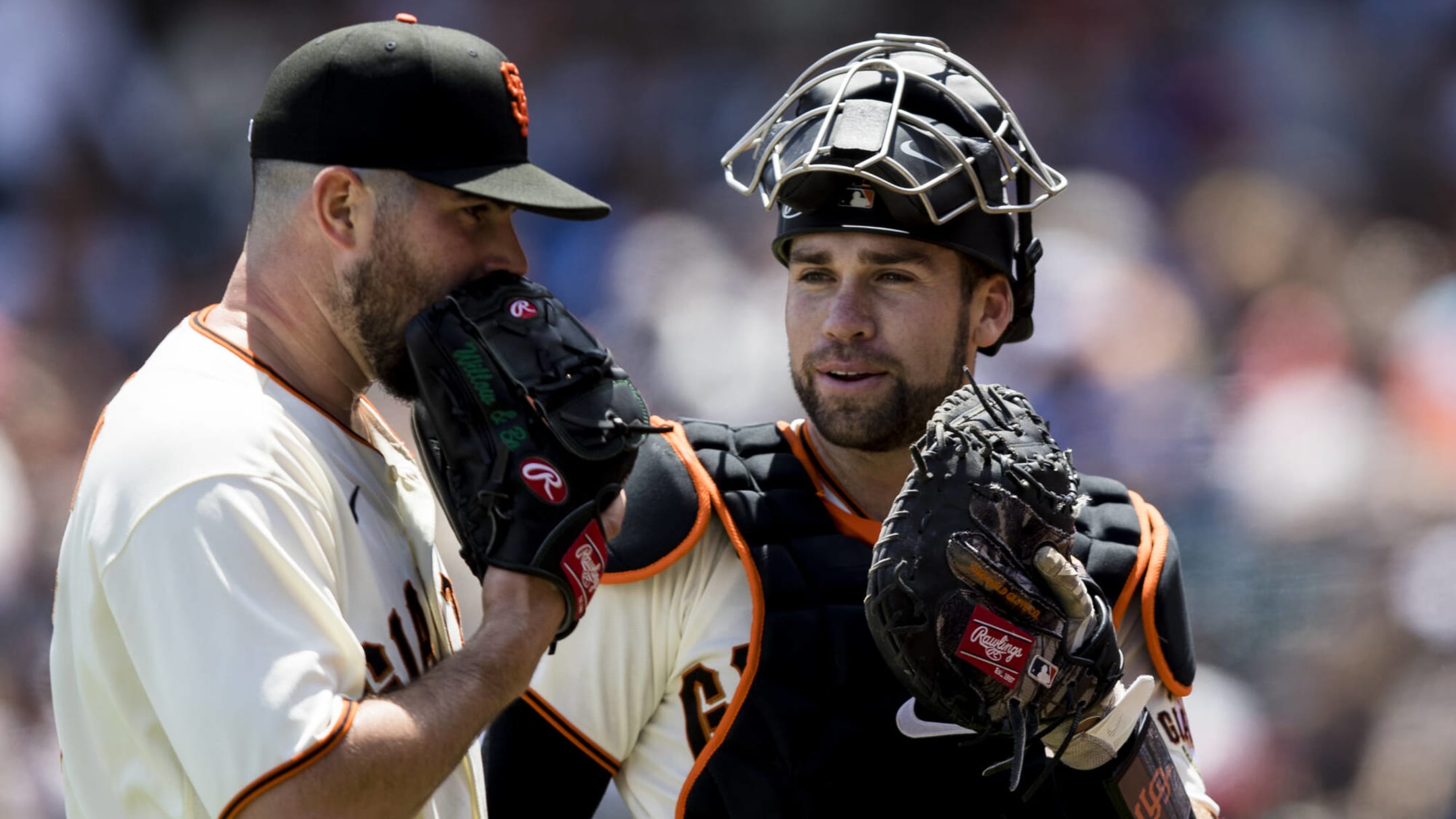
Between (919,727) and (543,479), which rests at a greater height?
(543,479)

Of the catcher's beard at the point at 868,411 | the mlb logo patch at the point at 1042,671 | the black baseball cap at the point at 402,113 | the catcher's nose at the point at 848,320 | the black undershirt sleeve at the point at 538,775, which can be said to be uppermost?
the black baseball cap at the point at 402,113

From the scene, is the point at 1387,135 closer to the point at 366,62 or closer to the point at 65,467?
the point at 366,62

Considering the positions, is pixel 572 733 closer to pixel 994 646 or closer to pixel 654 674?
pixel 654 674

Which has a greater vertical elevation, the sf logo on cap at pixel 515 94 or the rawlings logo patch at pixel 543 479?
the sf logo on cap at pixel 515 94

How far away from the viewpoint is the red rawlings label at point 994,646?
1809 mm

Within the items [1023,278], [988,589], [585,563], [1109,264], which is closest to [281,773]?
[585,563]

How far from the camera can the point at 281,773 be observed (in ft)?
4.78

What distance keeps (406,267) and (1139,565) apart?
137cm

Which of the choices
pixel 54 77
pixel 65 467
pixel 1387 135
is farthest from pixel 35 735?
pixel 1387 135

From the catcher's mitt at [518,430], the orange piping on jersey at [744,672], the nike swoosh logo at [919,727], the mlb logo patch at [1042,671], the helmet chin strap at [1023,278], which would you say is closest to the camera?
the catcher's mitt at [518,430]

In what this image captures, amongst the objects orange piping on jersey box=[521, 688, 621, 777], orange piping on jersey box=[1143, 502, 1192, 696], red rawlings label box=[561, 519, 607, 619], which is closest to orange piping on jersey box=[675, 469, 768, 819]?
orange piping on jersey box=[521, 688, 621, 777]

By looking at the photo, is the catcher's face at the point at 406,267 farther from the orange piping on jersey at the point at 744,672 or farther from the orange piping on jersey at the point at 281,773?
the orange piping on jersey at the point at 744,672

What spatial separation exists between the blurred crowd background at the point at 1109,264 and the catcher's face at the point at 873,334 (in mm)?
2319

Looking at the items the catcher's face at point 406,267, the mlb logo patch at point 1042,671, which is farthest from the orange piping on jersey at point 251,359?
the mlb logo patch at point 1042,671
